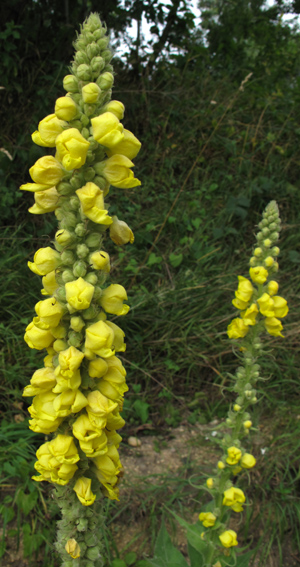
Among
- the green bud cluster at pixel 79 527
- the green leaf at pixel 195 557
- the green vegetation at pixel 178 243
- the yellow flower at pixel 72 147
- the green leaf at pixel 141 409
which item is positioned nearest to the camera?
the yellow flower at pixel 72 147

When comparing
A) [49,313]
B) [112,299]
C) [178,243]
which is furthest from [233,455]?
[178,243]

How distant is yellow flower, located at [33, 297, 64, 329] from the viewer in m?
1.12

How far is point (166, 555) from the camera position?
1949 millimetres

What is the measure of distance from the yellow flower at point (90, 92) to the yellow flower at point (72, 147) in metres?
0.09

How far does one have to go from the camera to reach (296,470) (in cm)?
299

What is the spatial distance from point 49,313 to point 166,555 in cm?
144

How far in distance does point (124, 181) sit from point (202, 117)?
4708mm

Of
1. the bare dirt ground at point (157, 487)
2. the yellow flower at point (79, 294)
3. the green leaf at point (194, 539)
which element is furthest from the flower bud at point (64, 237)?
Result: the bare dirt ground at point (157, 487)

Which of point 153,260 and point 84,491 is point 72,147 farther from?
point 153,260

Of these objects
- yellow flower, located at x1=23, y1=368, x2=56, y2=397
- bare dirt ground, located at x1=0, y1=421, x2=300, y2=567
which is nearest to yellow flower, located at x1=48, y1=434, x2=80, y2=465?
yellow flower, located at x1=23, y1=368, x2=56, y2=397

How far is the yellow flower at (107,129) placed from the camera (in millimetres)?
1057

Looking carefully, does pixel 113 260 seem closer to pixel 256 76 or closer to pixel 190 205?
pixel 190 205

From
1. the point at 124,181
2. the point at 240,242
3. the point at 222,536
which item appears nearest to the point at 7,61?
the point at 240,242

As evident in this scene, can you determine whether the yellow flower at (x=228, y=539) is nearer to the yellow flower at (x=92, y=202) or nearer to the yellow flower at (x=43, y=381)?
the yellow flower at (x=43, y=381)
